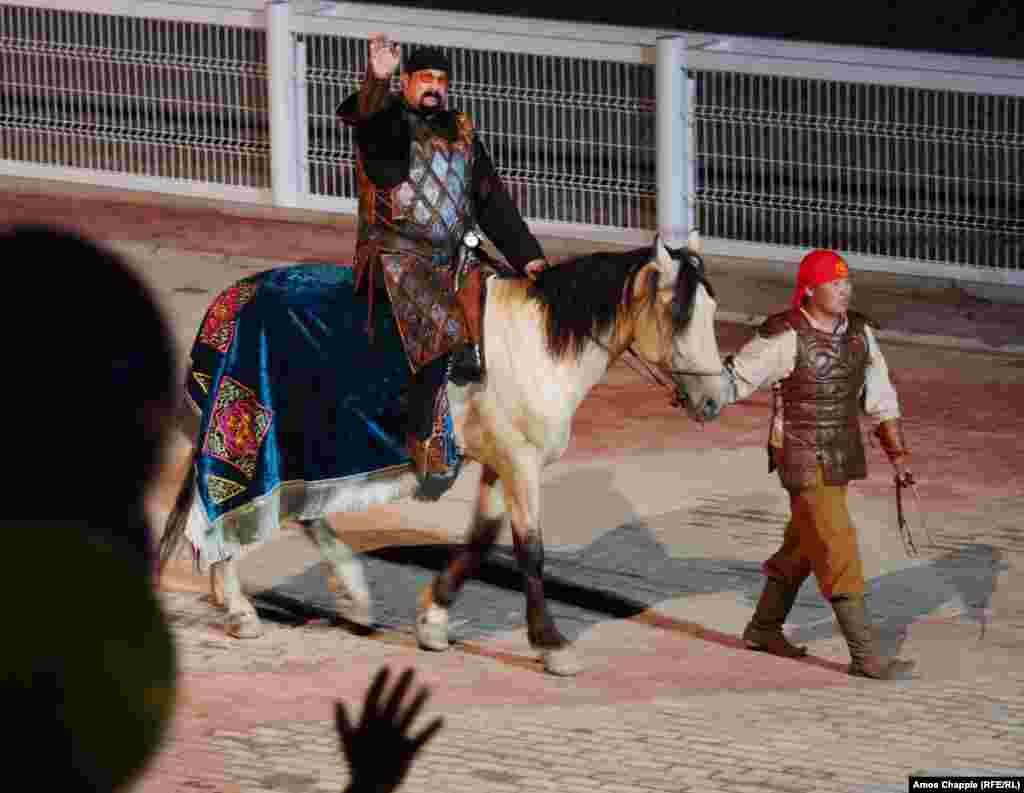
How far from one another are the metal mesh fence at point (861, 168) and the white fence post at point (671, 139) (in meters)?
0.13

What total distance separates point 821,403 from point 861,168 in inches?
270

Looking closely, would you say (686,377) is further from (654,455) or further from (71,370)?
(71,370)

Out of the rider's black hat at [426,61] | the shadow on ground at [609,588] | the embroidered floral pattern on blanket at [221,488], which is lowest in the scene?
the shadow on ground at [609,588]

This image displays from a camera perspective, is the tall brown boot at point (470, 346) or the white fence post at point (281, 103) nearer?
the tall brown boot at point (470, 346)

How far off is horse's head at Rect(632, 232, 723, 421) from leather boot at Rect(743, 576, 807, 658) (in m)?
0.72

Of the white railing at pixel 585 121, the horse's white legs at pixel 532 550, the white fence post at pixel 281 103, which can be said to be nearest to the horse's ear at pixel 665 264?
the horse's white legs at pixel 532 550

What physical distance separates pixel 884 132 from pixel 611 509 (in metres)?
4.82

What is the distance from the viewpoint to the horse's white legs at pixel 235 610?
815cm

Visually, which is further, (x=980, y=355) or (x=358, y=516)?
(x=980, y=355)

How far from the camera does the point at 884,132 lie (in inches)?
552

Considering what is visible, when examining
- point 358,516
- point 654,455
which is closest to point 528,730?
point 358,516

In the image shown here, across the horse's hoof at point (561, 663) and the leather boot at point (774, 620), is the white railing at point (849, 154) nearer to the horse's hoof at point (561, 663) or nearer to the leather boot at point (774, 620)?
the leather boot at point (774, 620)

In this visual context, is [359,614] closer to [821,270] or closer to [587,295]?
[587,295]

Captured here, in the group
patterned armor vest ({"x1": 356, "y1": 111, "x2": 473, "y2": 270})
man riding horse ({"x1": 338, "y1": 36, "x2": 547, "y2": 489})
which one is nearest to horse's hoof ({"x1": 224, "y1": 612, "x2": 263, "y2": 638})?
man riding horse ({"x1": 338, "y1": 36, "x2": 547, "y2": 489})
